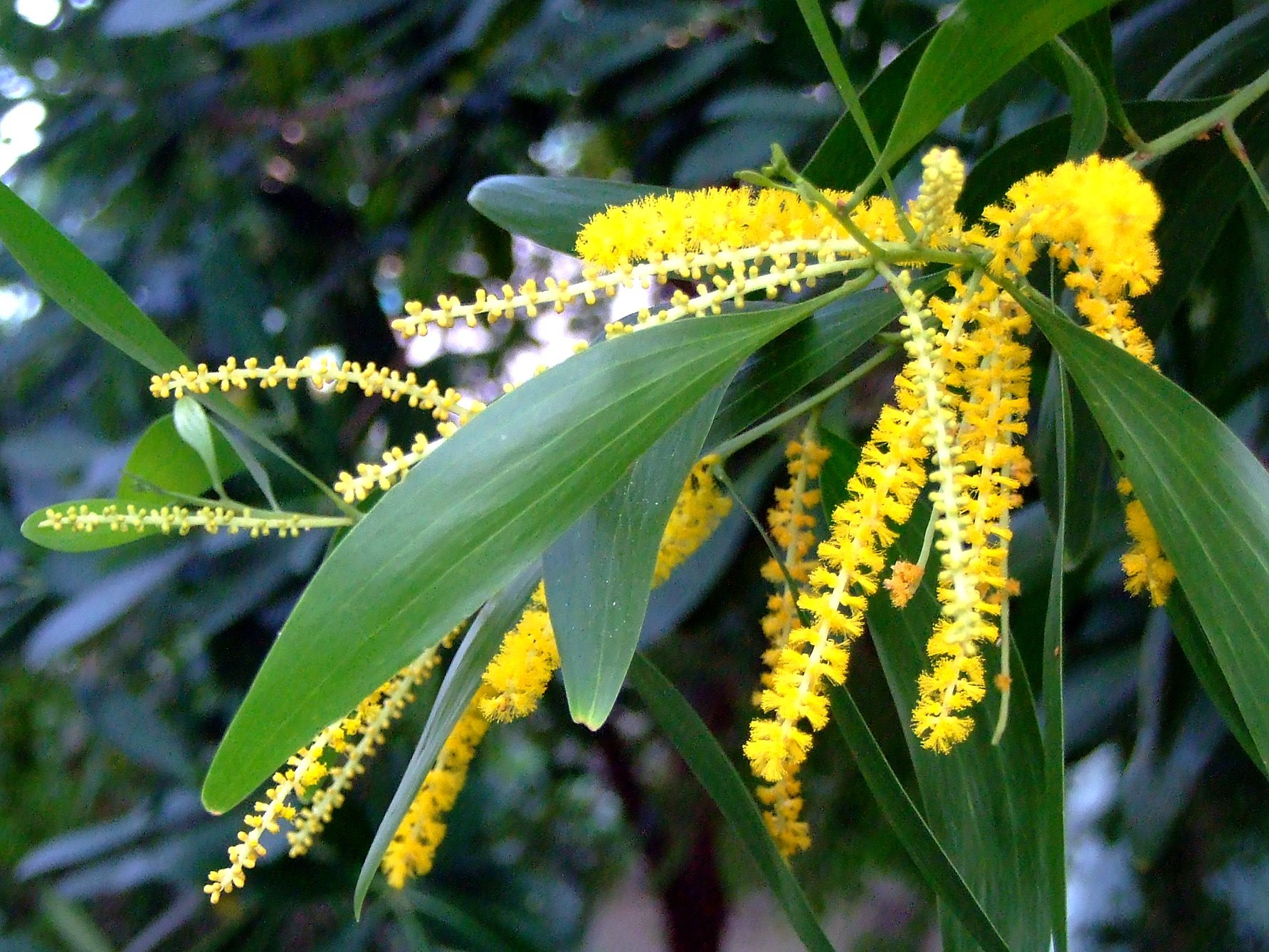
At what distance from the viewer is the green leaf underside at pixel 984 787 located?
1.78 feet

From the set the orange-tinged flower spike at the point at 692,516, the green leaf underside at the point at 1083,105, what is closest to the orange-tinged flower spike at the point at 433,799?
the orange-tinged flower spike at the point at 692,516

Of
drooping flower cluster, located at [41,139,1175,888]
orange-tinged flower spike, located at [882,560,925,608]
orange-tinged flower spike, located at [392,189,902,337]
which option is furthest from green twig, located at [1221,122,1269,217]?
orange-tinged flower spike, located at [882,560,925,608]

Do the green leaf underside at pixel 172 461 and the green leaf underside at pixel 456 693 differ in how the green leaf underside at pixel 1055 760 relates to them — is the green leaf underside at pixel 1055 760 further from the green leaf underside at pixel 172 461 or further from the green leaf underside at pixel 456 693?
the green leaf underside at pixel 172 461

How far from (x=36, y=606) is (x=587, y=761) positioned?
2.91 feet

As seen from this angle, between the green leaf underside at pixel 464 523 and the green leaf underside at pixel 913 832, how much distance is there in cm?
23

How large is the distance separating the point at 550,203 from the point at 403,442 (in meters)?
0.71

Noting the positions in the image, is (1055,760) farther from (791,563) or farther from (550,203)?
(550,203)

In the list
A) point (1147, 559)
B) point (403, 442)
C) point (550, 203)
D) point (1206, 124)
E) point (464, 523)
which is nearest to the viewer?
point (464, 523)

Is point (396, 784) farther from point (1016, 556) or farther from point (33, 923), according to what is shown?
point (1016, 556)

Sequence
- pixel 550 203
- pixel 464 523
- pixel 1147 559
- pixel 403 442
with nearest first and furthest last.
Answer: pixel 464 523 < pixel 1147 559 < pixel 550 203 < pixel 403 442

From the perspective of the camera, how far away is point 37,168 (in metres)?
1.45

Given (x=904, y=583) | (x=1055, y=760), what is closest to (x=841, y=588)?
(x=904, y=583)

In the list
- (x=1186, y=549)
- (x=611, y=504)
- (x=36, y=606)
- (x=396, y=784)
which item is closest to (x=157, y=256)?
(x=36, y=606)

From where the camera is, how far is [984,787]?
1.85 ft
